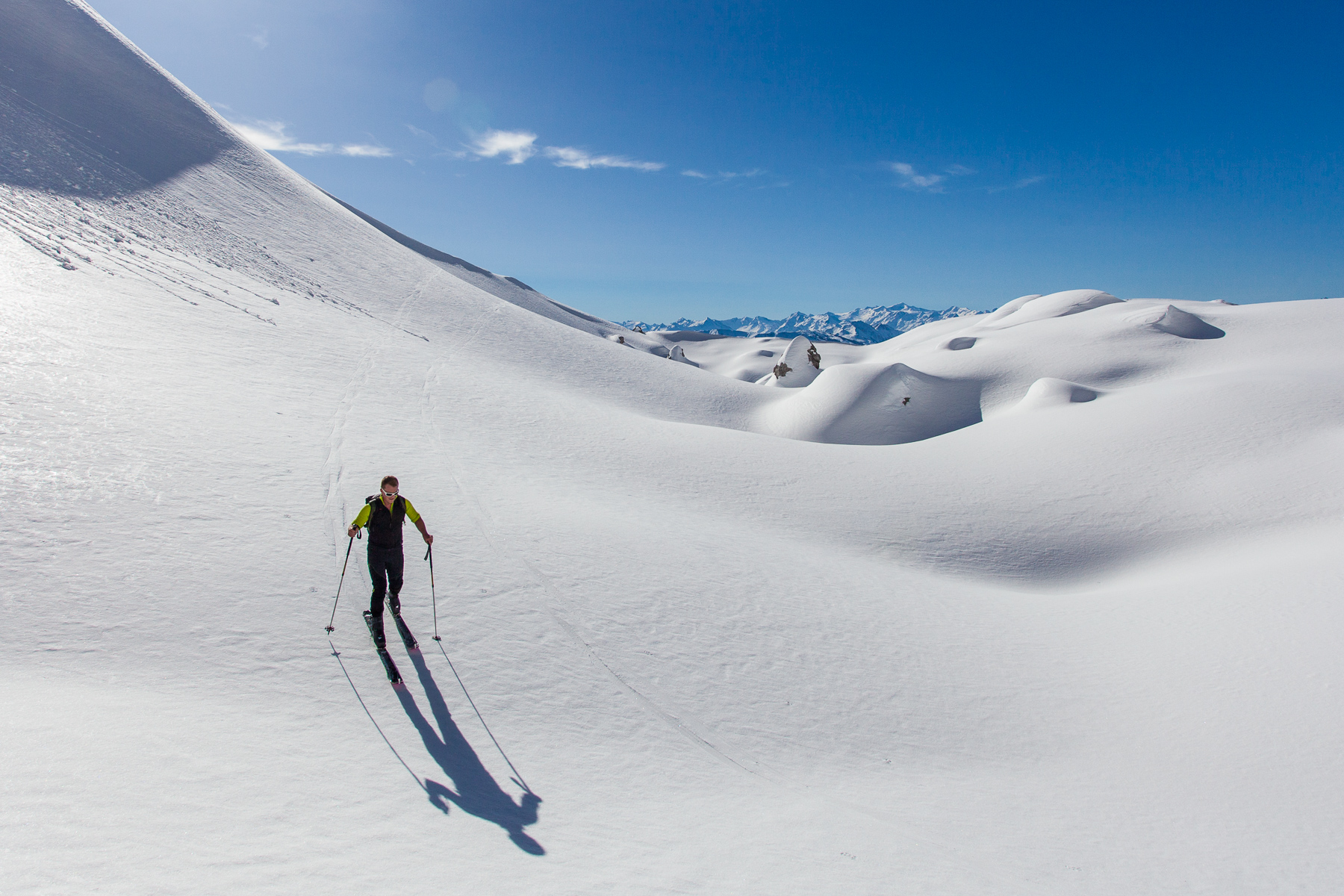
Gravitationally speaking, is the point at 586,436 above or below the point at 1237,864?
above

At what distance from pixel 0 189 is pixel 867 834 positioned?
36133 millimetres

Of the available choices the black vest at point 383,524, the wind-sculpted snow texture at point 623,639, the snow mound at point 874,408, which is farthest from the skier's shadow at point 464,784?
the snow mound at point 874,408

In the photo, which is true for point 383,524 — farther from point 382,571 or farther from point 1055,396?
point 1055,396

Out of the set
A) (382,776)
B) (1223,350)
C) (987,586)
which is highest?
(1223,350)

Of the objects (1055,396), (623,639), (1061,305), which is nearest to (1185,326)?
(1055,396)

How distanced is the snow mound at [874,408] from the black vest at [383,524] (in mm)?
30618

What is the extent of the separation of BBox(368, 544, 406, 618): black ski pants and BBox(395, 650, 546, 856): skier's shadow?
1067 mm

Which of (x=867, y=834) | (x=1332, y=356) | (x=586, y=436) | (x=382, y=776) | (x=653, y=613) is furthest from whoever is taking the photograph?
(x=1332, y=356)

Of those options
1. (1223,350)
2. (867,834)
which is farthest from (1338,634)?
(1223,350)

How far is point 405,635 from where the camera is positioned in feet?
22.5

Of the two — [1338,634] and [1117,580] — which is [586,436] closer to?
[1117,580]

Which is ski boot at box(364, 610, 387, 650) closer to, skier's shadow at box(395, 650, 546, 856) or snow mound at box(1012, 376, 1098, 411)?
skier's shadow at box(395, 650, 546, 856)

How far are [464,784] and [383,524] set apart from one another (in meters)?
2.94

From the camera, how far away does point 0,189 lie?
77.3 ft
